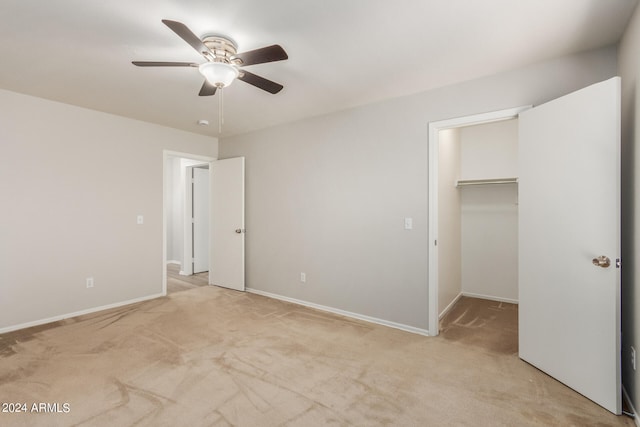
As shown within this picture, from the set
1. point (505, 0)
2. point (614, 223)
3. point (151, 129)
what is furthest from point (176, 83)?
point (614, 223)

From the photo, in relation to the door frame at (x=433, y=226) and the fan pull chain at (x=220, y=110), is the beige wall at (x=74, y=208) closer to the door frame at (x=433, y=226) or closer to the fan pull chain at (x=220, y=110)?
the fan pull chain at (x=220, y=110)

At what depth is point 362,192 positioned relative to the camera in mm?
3576

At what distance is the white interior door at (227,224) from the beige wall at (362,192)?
0.60 ft

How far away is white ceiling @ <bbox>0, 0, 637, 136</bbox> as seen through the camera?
1.88 m

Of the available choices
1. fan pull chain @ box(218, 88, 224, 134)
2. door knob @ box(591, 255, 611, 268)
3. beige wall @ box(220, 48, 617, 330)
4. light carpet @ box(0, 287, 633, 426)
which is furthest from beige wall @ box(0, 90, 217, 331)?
door knob @ box(591, 255, 611, 268)

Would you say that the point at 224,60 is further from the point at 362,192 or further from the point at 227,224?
the point at 227,224

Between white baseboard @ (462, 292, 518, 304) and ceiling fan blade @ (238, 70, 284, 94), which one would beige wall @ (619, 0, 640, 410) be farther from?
ceiling fan blade @ (238, 70, 284, 94)

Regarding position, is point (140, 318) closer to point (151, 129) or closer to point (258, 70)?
point (151, 129)

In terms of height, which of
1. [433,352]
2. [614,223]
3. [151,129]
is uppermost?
[151,129]

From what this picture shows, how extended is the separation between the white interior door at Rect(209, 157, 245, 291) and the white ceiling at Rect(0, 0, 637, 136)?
168cm

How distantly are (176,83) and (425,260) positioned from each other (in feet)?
9.80

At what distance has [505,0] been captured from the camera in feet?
5.95

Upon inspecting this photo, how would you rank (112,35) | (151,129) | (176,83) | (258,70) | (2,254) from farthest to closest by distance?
(151,129), (2,254), (176,83), (258,70), (112,35)

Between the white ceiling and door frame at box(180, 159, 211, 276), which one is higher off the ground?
the white ceiling
